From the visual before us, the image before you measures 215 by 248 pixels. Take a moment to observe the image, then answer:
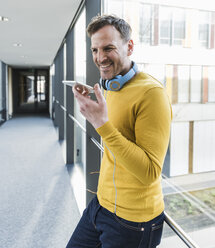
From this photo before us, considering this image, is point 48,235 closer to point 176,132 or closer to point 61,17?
point 176,132

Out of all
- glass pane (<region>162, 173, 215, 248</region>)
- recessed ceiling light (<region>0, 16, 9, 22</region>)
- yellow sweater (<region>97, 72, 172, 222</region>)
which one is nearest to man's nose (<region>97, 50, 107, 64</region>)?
yellow sweater (<region>97, 72, 172, 222</region>)

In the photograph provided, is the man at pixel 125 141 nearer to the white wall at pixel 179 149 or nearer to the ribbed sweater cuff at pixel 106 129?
the ribbed sweater cuff at pixel 106 129

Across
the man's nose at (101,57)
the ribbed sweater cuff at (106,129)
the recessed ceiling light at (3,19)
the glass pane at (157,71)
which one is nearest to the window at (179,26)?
the glass pane at (157,71)

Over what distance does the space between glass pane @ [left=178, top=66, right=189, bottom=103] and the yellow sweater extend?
163mm

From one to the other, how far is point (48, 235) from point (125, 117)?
5.93ft

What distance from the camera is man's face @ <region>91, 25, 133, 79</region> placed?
3.01ft

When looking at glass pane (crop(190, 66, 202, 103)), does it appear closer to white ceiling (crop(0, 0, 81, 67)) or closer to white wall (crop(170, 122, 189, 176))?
white wall (crop(170, 122, 189, 176))

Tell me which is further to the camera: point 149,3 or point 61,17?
point 61,17

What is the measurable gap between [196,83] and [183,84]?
0.10 metres

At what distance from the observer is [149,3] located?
4.17 ft

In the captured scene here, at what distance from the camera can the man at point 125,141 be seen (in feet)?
2.40

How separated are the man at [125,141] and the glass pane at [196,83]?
0.52 feet

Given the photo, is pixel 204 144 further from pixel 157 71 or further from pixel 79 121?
pixel 79 121

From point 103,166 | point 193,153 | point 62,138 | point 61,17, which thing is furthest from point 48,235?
point 62,138
